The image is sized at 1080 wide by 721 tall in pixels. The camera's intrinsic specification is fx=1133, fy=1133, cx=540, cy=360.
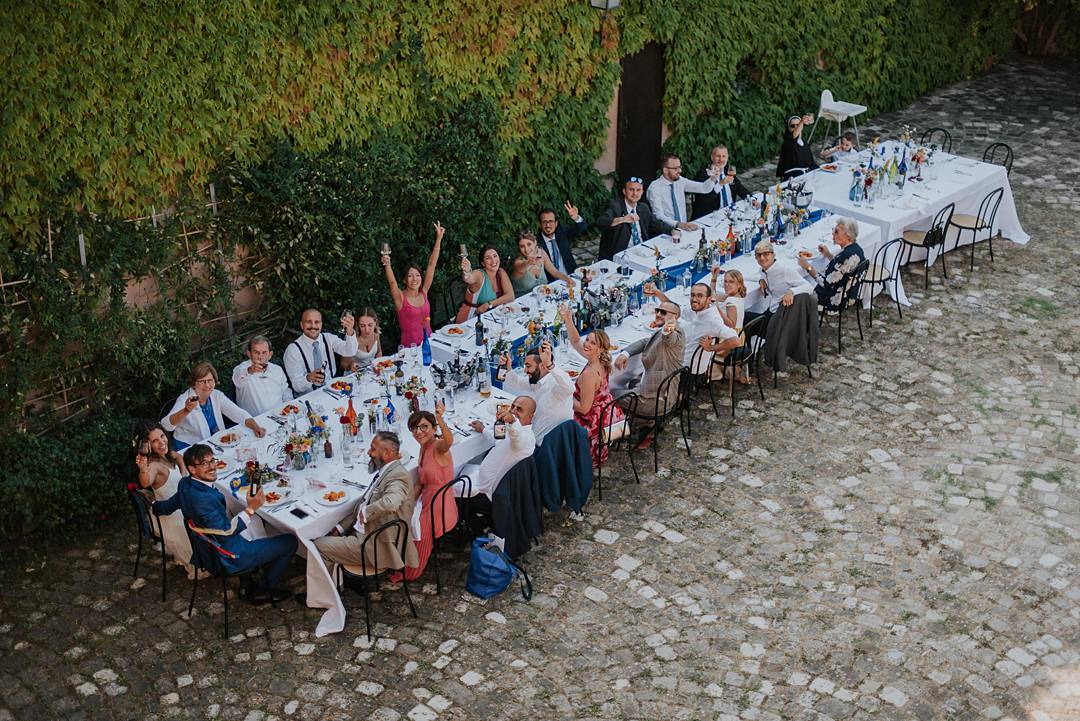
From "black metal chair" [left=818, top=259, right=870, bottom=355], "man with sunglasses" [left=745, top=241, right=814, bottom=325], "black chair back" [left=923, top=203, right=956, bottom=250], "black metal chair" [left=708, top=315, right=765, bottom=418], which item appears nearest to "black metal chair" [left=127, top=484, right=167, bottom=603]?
"black metal chair" [left=708, top=315, right=765, bottom=418]

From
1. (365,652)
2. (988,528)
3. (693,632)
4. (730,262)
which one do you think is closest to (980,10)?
(730,262)

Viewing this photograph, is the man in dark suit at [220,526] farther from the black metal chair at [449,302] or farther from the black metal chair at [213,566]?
the black metal chair at [449,302]

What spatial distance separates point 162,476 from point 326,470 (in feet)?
3.60

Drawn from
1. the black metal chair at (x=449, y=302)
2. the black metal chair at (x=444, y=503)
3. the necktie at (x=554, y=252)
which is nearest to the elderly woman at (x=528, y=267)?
the necktie at (x=554, y=252)

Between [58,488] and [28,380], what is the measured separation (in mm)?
854

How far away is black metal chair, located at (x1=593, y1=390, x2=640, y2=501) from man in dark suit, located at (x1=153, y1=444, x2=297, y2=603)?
2.52 meters

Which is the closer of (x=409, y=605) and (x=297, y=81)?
(x=409, y=605)

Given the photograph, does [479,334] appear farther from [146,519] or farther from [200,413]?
[146,519]

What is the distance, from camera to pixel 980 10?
18.8 m

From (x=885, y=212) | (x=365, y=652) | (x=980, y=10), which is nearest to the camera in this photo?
(x=365, y=652)

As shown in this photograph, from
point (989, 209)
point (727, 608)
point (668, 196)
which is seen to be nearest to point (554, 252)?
point (668, 196)

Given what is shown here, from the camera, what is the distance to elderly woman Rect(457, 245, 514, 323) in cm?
1017

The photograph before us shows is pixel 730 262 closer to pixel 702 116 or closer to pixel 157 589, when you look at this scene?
pixel 702 116

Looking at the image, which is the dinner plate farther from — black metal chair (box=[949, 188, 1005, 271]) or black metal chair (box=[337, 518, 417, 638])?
black metal chair (box=[949, 188, 1005, 271])
